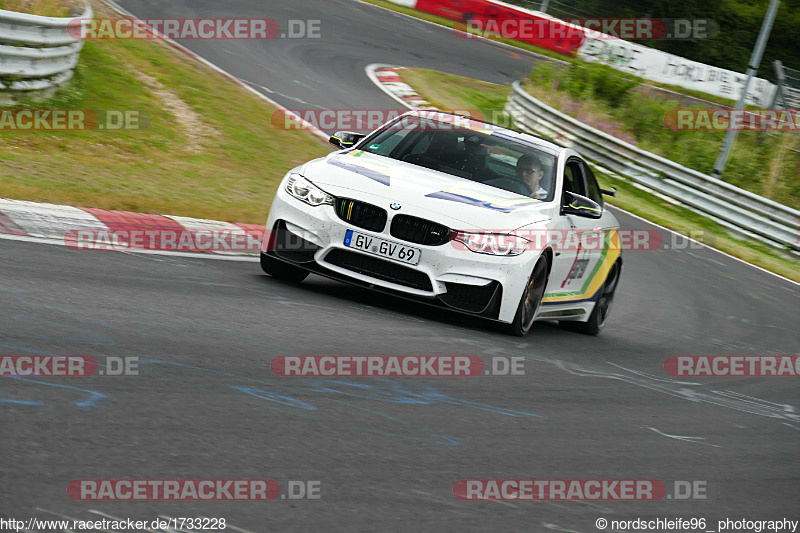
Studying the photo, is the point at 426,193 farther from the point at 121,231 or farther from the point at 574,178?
the point at 121,231

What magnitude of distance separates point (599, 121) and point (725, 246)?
6564mm

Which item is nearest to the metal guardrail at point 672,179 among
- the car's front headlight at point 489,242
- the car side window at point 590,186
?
the car side window at point 590,186

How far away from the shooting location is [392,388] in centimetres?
584

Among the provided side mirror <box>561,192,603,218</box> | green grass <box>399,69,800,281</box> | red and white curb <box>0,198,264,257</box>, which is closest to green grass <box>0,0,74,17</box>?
red and white curb <box>0,198,264,257</box>

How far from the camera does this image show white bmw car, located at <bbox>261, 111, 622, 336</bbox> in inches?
300

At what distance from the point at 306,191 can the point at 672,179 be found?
15.6m

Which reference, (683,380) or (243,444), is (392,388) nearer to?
(243,444)

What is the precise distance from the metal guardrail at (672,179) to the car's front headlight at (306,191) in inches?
575

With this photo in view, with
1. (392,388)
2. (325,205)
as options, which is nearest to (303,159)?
(325,205)

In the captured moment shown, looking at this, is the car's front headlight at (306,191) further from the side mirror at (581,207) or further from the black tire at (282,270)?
the side mirror at (581,207)

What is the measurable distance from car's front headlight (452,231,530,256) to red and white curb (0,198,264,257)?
268cm

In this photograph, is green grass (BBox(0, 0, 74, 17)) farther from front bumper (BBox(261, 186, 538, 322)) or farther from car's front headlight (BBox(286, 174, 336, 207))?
front bumper (BBox(261, 186, 538, 322))

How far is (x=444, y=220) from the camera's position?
7629 millimetres

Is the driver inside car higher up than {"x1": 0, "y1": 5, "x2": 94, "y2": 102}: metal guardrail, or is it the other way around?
the driver inside car
